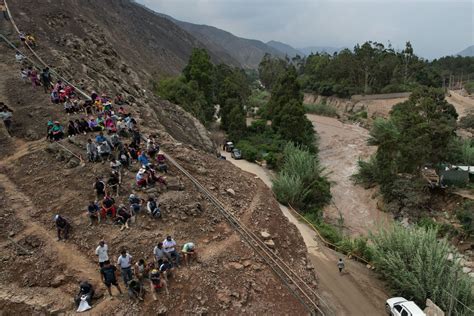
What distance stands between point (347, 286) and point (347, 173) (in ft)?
74.3

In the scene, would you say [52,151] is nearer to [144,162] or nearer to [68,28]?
[144,162]

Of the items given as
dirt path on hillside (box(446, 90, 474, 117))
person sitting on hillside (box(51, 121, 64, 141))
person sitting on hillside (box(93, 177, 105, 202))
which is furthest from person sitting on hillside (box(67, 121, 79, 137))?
dirt path on hillside (box(446, 90, 474, 117))

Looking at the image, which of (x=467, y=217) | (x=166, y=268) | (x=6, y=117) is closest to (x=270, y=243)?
(x=166, y=268)

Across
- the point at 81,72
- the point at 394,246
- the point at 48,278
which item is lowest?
the point at 394,246

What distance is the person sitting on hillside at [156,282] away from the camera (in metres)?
12.1

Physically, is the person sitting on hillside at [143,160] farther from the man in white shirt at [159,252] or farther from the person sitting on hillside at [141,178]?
the man in white shirt at [159,252]

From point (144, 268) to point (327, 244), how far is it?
15813 mm

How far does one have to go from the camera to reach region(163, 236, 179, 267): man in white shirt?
42.5ft

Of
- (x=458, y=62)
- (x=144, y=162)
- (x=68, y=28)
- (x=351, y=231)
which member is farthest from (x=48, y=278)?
(x=458, y=62)

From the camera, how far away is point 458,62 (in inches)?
4254

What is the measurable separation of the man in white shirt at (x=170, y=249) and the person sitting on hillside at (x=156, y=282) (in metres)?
0.86

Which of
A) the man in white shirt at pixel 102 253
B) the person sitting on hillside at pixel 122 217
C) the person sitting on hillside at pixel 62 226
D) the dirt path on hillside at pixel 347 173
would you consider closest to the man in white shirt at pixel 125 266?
the man in white shirt at pixel 102 253

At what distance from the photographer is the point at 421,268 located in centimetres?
1862

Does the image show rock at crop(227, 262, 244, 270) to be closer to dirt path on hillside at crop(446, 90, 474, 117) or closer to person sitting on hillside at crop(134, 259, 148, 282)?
person sitting on hillside at crop(134, 259, 148, 282)
